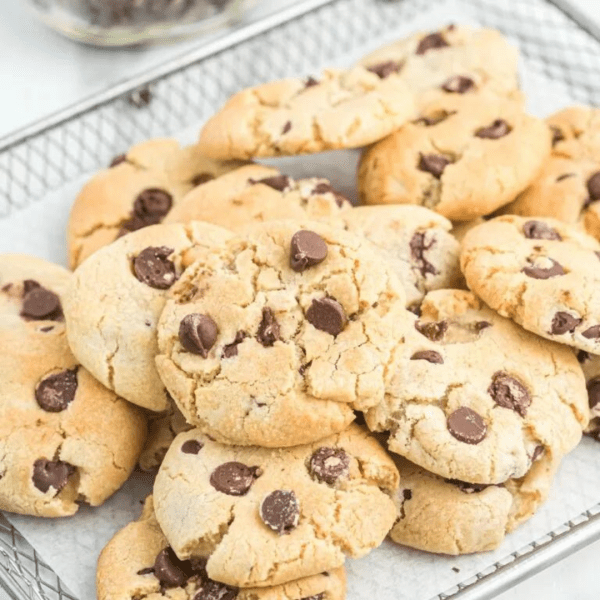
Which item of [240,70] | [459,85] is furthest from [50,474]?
[240,70]

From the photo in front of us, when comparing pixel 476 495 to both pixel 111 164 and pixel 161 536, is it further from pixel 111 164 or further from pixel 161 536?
pixel 111 164

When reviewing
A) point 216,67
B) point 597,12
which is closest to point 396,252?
point 216,67

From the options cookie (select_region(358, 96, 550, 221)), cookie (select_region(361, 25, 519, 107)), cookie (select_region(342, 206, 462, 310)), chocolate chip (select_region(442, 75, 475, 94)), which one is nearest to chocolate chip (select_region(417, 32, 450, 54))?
cookie (select_region(361, 25, 519, 107))

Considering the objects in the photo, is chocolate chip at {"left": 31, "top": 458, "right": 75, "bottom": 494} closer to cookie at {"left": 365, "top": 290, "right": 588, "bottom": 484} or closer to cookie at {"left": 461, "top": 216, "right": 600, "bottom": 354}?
cookie at {"left": 365, "top": 290, "right": 588, "bottom": 484}

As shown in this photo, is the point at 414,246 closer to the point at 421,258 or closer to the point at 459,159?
the point at 421,258

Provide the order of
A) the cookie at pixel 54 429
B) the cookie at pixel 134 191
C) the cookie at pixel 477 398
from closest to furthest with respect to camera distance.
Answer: the cookie at pixel 477 398, the cookie at pixel 54 429, the cookie at pixel 134 191

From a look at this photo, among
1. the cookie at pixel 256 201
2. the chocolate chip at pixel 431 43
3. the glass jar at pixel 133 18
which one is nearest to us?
the cookie at pixel 256 201

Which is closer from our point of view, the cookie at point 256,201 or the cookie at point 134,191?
the cookie at point 256,201

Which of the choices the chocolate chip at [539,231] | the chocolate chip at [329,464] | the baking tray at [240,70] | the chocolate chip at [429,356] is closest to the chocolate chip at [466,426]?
the chocolate chip at [429,356]

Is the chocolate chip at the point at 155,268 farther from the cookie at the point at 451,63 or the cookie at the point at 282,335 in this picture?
the cookie at the point at 451,63
